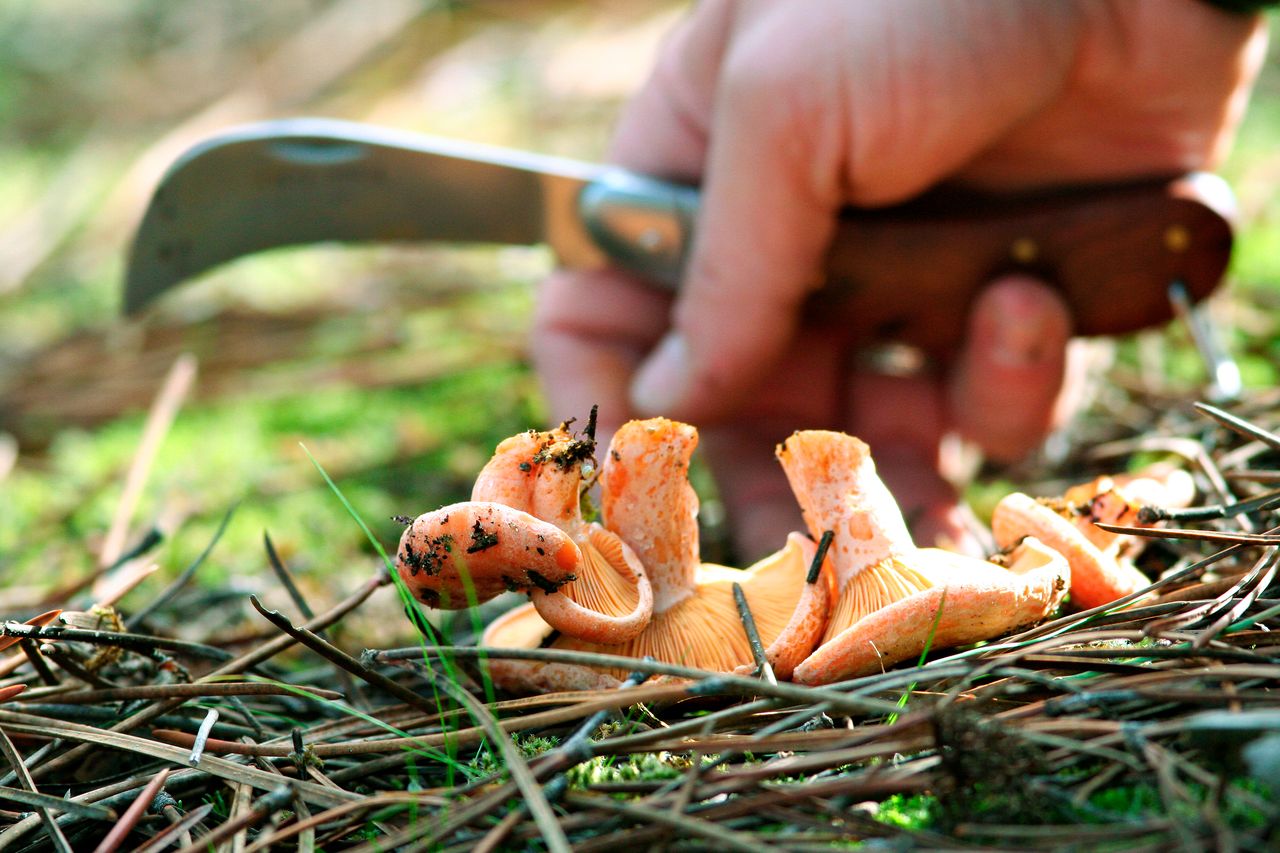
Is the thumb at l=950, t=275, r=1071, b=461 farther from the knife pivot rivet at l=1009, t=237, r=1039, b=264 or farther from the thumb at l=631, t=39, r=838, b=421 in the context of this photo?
the thumb at l=631, t=39, r=838, b=421

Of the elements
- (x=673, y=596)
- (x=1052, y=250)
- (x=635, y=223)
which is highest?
(x=635, y=223)

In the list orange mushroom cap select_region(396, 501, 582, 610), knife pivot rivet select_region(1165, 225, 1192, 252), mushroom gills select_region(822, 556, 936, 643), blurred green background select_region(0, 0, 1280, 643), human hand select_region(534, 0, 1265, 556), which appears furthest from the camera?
blurred green background select_region(0, 0, 1280, 643)

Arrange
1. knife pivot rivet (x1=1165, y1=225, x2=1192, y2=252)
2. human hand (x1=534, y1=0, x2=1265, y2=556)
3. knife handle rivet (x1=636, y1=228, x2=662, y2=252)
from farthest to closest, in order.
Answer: knife handle rivet (x1=636, y1=228, x2=662, y2=252) < knife pivot rivet (x1=1165, y1=225, x2=1192, y2=252) < human hand (x1=534, y1=0, x2=1265, y2=556)

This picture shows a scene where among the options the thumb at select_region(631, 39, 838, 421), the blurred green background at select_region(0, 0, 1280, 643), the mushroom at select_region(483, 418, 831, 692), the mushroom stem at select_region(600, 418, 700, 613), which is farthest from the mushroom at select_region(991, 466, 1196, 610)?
the blurred green background at select_region(0, 0, 1280, 643)

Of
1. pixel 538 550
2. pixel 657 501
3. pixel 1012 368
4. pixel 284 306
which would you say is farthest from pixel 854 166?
pixel 284 306

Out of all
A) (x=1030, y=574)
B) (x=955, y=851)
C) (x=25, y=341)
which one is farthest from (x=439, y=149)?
(x=25, y=341)

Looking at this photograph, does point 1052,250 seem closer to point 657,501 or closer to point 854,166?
point 854,166
